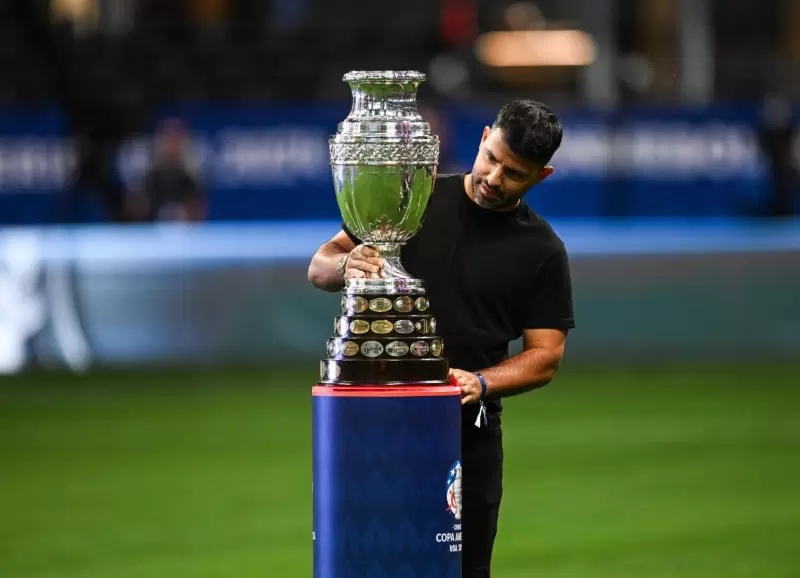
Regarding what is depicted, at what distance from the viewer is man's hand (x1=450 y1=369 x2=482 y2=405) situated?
4.31 m

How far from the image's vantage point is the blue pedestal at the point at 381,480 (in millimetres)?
3990

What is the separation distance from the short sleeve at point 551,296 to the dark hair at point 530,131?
14.7 inches

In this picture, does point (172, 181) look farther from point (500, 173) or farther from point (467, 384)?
point (467, 384)

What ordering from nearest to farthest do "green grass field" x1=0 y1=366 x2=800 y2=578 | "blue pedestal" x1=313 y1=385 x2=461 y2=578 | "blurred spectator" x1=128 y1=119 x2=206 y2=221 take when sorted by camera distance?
"blue pedestal" x1=313 y1=385 x2=461 y2=578 → "green grass field" x1=0 y1=366 x2=800 y2=578 → "blurred spectator" x1=128 y1=119 x2=206 y2=221

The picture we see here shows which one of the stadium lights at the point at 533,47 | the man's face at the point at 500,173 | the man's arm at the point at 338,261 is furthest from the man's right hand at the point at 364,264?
the stadium lights at the point at 533,47

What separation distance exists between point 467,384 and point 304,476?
6.47 metres

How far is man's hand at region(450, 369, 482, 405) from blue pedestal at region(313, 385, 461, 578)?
0.28 m

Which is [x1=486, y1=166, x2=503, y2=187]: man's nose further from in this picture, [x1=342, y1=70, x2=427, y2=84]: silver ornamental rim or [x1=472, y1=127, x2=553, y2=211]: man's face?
[x1=342, y1=70, x2=427, y2=84]: silver ornamental rim

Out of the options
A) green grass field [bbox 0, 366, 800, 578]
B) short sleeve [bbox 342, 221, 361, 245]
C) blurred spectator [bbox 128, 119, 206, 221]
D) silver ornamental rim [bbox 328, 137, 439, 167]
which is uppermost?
blurred spectator [bbox 128, 119, 206, 221]

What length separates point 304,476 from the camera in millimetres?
10680

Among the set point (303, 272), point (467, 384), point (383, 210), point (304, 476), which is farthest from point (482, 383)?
point (303, 272)

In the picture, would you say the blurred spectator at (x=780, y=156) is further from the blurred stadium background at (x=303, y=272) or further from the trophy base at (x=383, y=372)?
the trophy base at (x=383, y=372)

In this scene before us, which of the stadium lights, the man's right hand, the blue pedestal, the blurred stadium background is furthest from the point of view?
the stadium lights

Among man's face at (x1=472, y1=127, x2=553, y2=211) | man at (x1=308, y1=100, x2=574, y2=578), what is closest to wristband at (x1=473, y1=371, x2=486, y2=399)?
man at (x1=308, y1=100, x2=574, y2=578)
